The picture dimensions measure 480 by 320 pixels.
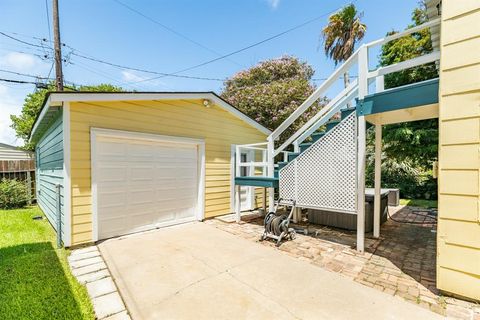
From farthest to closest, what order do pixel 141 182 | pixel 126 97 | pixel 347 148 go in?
1. pixel 141 182
2. pixel 126 97
3. pixel 347 148

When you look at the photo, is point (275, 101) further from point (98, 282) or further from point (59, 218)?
point (98, 282)

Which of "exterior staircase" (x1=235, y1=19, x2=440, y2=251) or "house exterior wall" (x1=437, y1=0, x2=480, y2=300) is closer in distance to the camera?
"house exterior wall" (x1=437, y1=0, x2=480, y2=300)

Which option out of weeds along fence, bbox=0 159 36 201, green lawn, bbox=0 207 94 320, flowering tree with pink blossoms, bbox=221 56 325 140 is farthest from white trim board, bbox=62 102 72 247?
flowering tree with pink blossoms, bbox=221 56 325 140

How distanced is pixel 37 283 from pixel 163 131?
11.6 ft

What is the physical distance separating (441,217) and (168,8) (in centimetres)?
988

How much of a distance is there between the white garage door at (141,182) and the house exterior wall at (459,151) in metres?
5.06

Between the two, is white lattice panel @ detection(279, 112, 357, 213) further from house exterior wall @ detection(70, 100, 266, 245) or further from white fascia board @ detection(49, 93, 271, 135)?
white fascia board @ detection(49, 93, 271, 135)

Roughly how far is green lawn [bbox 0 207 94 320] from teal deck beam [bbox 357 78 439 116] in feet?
14.6

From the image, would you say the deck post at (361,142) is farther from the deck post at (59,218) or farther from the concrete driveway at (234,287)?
the deck post at (59,218)

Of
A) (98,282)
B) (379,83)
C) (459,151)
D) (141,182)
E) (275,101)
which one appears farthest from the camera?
(275,101)

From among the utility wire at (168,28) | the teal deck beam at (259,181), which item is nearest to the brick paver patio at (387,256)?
the teal deck beam at (259,181)

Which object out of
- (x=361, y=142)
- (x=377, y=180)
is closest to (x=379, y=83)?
(x=361, y=142)

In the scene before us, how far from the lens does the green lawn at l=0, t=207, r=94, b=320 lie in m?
2.40

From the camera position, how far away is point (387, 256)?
384 cm
